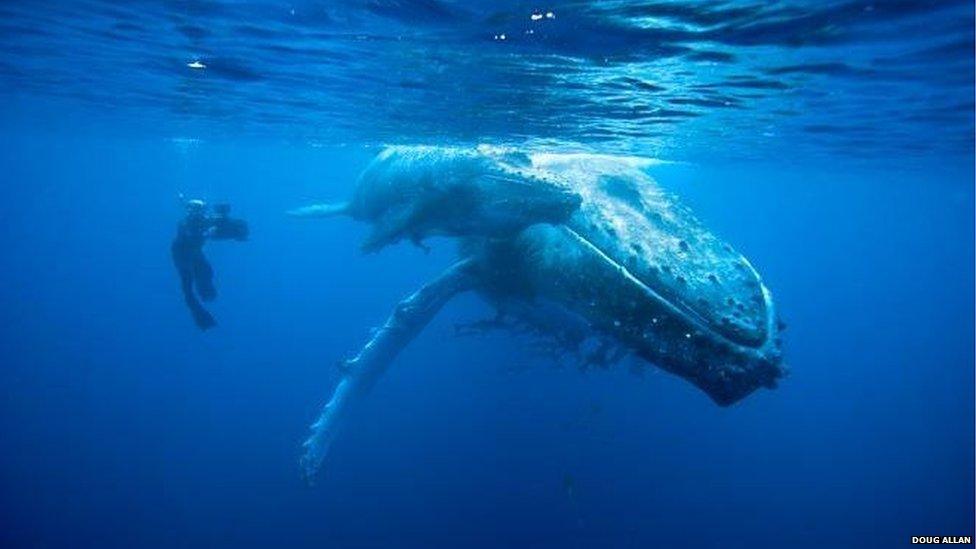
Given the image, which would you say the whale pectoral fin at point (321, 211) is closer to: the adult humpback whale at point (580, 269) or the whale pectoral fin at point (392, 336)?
the adult humpback whale at point (580, 269)

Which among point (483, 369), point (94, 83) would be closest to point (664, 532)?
point (483, 369)

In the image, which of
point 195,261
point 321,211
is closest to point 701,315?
point 195,261

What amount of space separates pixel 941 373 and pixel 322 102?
85.5m

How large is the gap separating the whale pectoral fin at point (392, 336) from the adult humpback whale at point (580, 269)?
1.0 inches

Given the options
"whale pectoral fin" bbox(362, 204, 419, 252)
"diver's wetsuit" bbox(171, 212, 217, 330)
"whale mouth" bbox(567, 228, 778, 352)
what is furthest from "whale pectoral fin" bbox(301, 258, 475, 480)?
"whale mouth" bbox(567, 228, 778, 352)

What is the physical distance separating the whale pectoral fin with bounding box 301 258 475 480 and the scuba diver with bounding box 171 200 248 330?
180 inches

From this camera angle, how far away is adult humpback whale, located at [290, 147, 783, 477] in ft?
21.5

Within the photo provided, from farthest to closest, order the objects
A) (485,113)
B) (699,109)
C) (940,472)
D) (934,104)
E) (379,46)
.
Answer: (940,472) < (485,113) < (699,109) < (934,104) < (379,46)

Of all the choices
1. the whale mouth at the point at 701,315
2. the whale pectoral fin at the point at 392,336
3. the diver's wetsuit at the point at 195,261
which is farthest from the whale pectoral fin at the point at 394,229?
the whale mouth at the point at 701,315

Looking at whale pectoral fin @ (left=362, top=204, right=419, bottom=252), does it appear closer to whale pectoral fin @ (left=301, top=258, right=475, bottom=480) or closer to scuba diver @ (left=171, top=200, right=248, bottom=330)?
whale pectoral fin @ (left=301, top=258, right=475, bottom=480)

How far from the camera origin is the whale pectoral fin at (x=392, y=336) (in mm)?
11961

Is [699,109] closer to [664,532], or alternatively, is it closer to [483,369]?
[664,532]

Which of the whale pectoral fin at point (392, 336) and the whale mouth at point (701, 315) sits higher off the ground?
the whale mouth at point (701, 315)

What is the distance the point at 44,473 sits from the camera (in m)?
29.4
